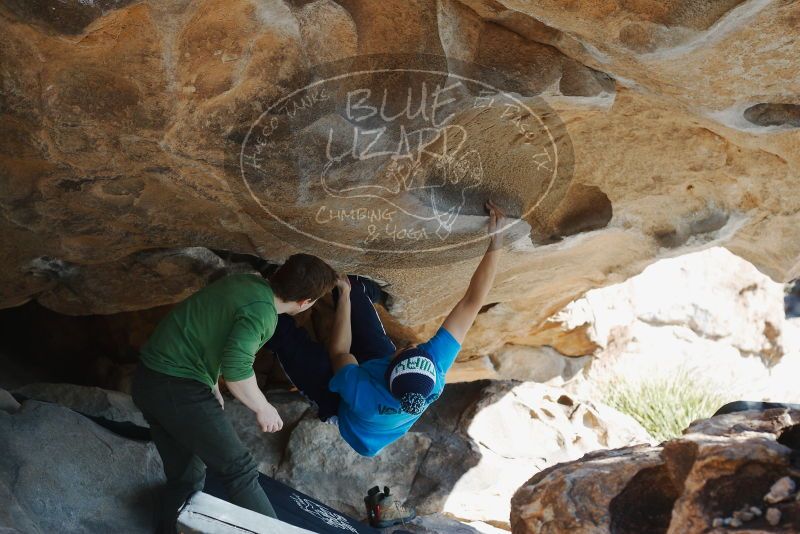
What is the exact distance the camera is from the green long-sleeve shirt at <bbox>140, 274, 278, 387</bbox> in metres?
3.08

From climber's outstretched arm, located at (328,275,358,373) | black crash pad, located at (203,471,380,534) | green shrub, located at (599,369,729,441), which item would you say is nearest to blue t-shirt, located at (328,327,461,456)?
climber's outstretched arm, located at (328,275,358,373)

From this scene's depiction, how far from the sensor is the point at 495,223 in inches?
153

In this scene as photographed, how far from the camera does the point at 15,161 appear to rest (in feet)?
10.8

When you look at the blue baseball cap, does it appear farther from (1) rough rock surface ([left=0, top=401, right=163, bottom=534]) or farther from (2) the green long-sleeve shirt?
(1) rough rock surface ([left=0, top=401, right=163, bottom=534])

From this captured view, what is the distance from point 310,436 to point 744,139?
250cm

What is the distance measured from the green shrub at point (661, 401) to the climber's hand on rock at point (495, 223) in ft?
12.6

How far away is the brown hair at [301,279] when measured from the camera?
10.3 feet

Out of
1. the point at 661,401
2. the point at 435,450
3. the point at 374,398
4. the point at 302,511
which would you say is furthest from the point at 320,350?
the point at 661,401

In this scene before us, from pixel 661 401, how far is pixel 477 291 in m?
4.41

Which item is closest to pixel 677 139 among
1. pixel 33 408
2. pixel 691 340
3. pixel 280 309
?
pixel 280 309

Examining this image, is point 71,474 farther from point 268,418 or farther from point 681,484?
point 681,484

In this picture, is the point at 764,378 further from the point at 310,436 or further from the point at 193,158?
the point at 193,158

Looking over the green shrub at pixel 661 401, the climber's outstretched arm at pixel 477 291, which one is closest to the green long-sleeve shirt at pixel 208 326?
the climber's outstretched arm at pixel 477 291

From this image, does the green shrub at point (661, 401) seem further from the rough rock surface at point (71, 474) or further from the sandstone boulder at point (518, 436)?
the rough rock surface at point (71, 474)
